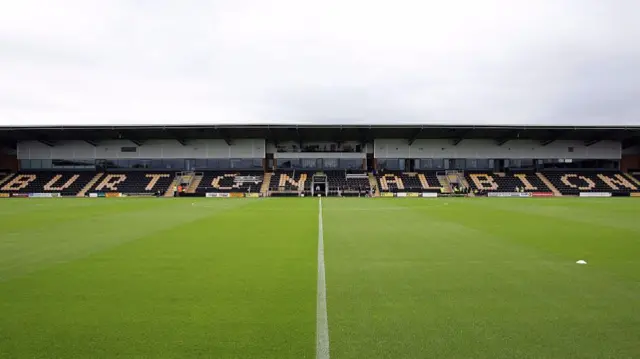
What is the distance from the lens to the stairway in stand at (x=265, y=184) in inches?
1860

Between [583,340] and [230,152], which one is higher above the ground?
[230,152]

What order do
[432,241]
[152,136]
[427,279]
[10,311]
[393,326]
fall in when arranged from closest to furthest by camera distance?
[393,326], [10,311], [427,279], [432,241], [152,136]

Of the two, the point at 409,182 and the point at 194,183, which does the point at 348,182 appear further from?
the point at 194,183

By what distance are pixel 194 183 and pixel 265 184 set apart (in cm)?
978

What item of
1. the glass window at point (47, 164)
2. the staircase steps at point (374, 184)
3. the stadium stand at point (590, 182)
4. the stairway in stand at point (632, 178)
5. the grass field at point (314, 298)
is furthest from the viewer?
the glass window at point (47, 164)

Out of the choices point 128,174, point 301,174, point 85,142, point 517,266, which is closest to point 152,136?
point 128,174

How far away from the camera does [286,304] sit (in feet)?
17.2

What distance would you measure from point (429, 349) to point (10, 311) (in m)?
5.59

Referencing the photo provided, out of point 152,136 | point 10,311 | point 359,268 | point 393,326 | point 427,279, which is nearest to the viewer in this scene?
point 393,326

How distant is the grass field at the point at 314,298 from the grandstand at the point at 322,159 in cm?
3819

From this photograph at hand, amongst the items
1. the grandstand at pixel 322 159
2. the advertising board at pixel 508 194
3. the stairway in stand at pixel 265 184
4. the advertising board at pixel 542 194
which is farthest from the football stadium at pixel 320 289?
the grandstand at pixel 322 159

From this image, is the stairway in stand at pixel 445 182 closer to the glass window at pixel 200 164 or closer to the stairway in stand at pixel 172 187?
the glass window at pixel 200 164

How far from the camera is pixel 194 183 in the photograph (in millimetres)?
49438

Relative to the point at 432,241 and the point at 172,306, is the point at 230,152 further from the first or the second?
the point at 172,306
